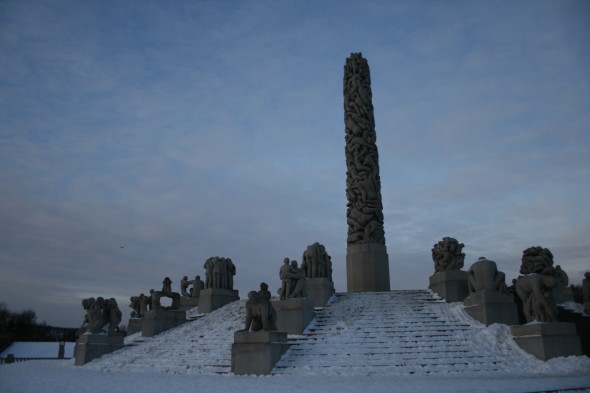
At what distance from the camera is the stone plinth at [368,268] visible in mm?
23109

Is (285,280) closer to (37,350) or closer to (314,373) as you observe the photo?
(314,373)

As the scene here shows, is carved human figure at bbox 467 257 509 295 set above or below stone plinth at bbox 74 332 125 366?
above

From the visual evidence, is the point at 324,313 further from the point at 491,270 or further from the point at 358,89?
the point at 358,89

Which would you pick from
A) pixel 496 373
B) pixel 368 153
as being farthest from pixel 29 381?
pixel 368 153

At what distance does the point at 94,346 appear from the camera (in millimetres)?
18500

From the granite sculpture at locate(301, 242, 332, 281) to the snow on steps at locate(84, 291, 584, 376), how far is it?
119cm

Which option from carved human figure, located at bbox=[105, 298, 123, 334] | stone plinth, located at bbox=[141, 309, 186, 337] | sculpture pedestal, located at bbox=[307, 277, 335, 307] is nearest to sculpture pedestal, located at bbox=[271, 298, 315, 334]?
sculpture pedestal, located at bbox=[307, 277, 335, 307]

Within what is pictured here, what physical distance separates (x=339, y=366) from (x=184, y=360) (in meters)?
5.13

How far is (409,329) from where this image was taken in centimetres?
1464

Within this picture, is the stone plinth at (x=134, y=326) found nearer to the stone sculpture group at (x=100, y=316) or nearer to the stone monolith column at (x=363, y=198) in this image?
the stone sculpture group at (x=100, y=316)

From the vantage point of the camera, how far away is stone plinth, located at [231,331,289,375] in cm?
1287

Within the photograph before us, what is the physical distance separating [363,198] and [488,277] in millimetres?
9186

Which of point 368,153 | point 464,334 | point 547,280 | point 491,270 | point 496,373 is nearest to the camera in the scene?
point 496,373

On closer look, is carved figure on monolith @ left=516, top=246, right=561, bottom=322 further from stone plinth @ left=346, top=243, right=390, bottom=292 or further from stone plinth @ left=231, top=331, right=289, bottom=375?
stone plinth @ left=346, top=243, right=390, bottom=292
